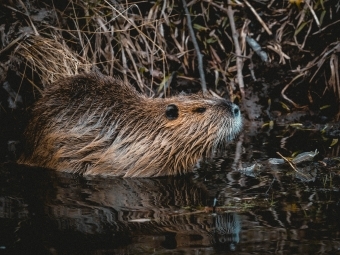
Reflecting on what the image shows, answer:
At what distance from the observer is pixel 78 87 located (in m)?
4.89

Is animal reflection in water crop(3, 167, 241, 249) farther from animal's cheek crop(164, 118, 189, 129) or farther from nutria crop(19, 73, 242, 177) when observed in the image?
animal's cheek crop(164, 118, 189, 129)

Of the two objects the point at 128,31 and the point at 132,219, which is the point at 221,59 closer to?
the point at 128,31

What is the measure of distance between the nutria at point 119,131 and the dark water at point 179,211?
0.13m

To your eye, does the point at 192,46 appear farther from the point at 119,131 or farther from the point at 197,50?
the point at 119,131

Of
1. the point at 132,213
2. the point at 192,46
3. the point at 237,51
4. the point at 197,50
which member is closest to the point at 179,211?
the point at 132,213

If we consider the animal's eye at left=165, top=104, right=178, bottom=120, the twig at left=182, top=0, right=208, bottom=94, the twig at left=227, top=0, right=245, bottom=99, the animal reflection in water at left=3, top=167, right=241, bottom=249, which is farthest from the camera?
the twig at left=227, top=0, right=245, bottom=99

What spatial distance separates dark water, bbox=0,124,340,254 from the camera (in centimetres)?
295

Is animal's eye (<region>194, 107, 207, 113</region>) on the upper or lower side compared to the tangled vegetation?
lower

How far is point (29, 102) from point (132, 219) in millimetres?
2391

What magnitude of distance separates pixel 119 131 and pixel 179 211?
52.6 inches

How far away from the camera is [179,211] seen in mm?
3578

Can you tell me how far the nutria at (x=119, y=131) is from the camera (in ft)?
15.4

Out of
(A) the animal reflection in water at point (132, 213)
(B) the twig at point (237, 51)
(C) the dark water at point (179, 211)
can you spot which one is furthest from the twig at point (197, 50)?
(A) the animal reflection in water at point (132, 213)

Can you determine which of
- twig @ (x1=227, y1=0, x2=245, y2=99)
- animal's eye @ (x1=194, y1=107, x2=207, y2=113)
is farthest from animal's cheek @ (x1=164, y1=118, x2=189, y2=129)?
twig @ (x1=227, y1=0, x2=245, y2=99)
